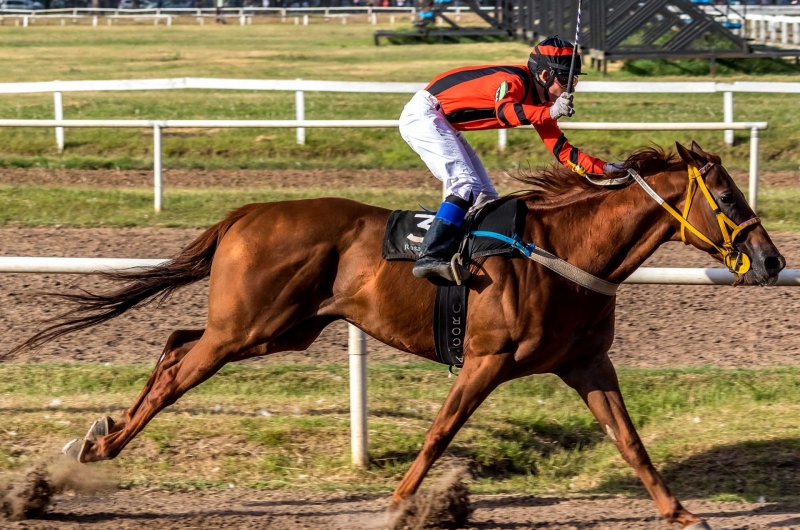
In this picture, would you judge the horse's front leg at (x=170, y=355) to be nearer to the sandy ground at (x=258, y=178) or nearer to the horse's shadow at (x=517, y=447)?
the horse's shadow at (x=517, y=447)

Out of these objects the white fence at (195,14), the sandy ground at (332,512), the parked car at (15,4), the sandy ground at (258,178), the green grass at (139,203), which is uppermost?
the parked car at (15,4)

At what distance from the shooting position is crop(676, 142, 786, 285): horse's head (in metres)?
4.53

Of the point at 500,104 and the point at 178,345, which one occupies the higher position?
the point at 500,104

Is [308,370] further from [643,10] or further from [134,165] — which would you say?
[643,10]

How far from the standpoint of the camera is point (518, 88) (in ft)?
16.4

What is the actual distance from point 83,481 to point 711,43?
22.1 m

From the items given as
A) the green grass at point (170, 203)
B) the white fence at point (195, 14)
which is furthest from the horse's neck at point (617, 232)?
the white fence at point (195, 14)

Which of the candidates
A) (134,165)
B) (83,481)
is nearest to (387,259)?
(83,481)

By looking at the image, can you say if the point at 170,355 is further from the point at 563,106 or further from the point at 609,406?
the point at 563,106

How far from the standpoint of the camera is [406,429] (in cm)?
587

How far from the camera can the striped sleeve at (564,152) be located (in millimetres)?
4984

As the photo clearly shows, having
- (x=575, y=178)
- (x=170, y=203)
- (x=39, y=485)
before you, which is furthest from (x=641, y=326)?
(x=170, y=203)

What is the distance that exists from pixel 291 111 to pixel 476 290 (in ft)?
47.9

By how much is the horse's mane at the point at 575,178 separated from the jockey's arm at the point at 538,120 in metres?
0.06
